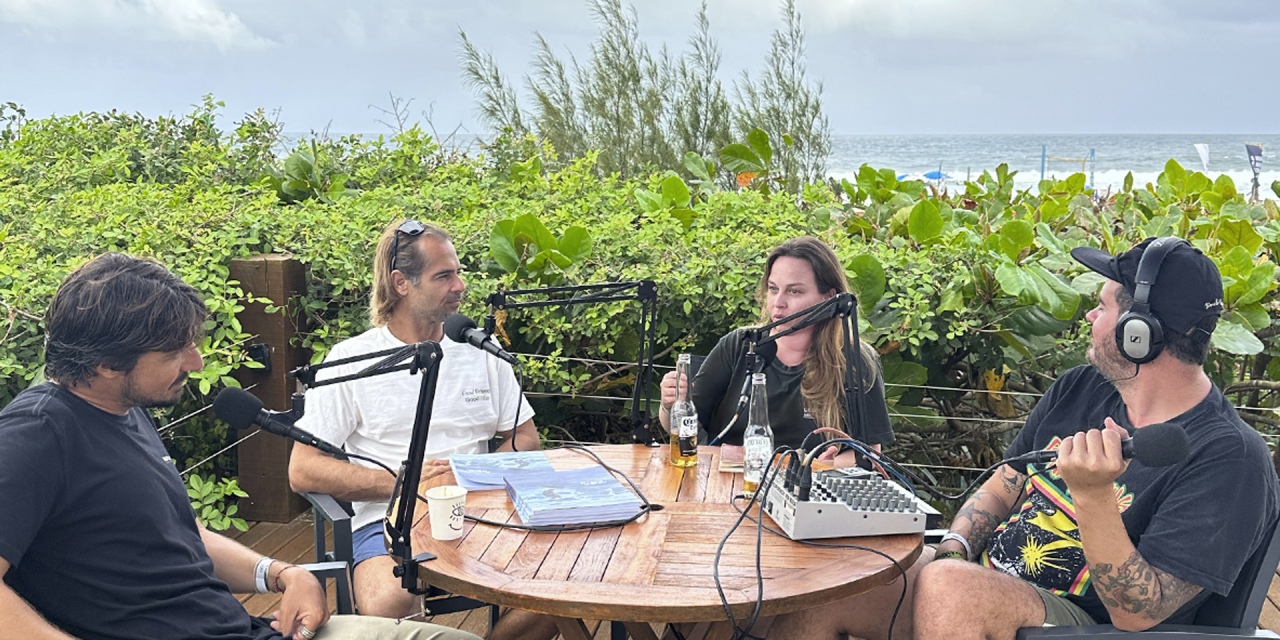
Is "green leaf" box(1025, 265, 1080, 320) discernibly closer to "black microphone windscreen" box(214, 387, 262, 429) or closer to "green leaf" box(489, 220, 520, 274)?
"green leaf" box(489, 220, 520, 274)

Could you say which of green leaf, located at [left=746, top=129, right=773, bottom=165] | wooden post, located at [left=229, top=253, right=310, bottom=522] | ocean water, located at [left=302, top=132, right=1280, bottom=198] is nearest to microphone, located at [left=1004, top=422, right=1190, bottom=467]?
wooden post, located at [left=229, top=253, right=310, bottom=522]

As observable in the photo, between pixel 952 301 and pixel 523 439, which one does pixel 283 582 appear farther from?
pixel 952 301

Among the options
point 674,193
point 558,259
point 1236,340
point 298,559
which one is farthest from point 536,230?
point 1236,340

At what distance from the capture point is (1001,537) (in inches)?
80.5

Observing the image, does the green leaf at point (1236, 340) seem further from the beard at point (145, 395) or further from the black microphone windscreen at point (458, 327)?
the beard at point (145, 395)


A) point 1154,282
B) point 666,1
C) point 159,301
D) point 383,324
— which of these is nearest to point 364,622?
point 159,301

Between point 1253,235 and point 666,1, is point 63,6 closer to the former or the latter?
point 666,1

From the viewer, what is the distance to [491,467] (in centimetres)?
223

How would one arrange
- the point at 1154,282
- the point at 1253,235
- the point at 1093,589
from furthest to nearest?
the point at 1253,235 < the point at 1093,589 < the point at 1154,282

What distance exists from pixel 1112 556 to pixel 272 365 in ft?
9.23

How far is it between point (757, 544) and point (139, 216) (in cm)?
286

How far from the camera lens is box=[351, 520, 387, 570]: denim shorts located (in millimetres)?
2227

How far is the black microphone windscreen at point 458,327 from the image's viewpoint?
1.77m

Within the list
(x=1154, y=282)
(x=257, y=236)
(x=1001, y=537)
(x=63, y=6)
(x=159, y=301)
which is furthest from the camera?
(x=63, y=6)
